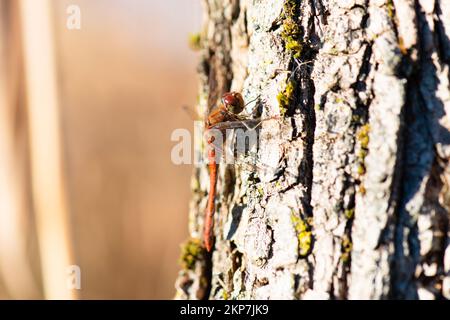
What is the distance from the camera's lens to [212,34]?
246cm

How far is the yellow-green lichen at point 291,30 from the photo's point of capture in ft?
5.46

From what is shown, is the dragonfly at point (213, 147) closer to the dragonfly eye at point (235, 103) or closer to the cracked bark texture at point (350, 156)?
the dragonfly eye at point (235, 103)

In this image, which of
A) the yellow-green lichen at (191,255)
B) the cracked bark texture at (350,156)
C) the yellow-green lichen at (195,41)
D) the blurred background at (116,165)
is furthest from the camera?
the blurred background at (116,165)

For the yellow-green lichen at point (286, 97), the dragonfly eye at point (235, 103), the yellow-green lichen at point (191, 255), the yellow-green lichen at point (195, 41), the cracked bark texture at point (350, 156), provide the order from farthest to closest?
the yellow-green lichen at point (195, 41) < the yellow-green lichen at point (191, 255) < the dragonfly eye at point (235, 103) < the yellow-green lichen at point (286, 97) < the cracked bark texture at point (350, 156)

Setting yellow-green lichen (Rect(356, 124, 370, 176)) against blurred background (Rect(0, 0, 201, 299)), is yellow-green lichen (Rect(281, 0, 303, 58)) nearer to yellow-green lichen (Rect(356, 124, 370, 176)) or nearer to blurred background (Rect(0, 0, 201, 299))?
yellow-green lichen (Rect(356, 124, 370, 176))

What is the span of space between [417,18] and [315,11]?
37 centimetres

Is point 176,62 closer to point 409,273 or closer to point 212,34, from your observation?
point 212,34

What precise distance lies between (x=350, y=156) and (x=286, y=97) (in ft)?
1.14

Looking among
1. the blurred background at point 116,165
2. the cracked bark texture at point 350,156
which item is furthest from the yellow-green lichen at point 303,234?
the blurred background at point 116,165

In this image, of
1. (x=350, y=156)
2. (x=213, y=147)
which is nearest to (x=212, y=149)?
(x=213, y=147)

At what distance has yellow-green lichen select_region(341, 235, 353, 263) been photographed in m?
1.44

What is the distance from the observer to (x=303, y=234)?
5.02 ft

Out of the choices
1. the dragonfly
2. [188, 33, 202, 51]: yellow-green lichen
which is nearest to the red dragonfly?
the dragonfly

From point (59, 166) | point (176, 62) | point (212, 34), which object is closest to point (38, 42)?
point (59, 166)
